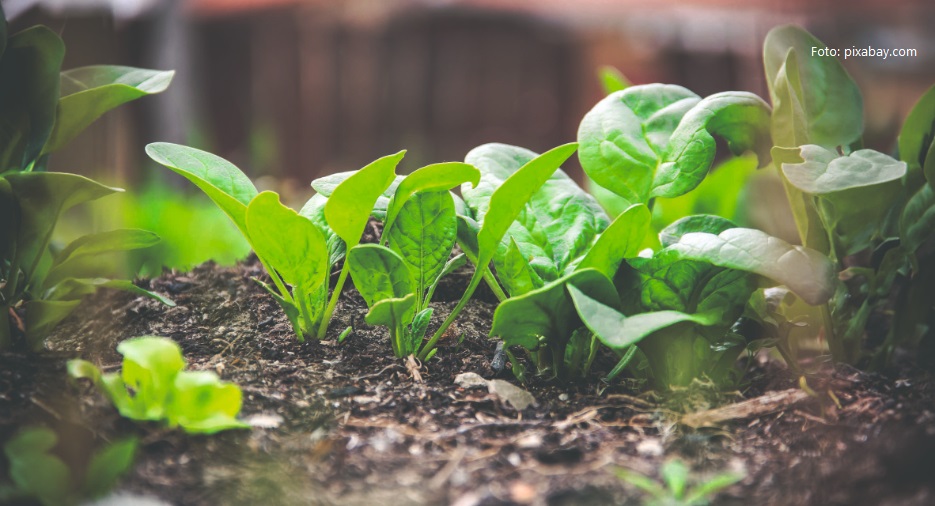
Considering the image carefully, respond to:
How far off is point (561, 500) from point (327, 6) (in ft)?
20.0

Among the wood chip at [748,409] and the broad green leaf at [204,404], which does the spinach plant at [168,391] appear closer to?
the broad green leaf at [204,404]

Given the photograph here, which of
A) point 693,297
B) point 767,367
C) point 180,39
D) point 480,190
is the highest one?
point 180,39

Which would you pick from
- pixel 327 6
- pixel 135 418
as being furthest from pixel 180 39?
pixel 135 418

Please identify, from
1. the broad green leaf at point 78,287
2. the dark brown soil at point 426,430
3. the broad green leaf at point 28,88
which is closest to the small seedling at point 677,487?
the dark brown soil at point 426,430

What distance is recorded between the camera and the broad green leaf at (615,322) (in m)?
1.01

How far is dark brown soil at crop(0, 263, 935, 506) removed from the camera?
92 cm

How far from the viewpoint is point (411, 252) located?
1314mm

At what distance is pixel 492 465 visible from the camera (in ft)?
3.26

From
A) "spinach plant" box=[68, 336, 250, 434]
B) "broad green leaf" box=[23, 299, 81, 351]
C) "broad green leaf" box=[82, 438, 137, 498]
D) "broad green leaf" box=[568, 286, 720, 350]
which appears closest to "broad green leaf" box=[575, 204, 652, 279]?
"broad green leaf" box=[568, 286, 720, 350]

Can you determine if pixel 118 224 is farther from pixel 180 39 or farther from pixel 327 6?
pixel 327 6

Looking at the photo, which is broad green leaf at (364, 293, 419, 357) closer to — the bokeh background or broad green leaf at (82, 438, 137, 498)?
broad green leaf at (82, 438, 137, 498)

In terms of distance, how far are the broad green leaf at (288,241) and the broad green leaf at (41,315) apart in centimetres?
35

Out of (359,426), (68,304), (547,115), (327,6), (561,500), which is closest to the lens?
(561,500)

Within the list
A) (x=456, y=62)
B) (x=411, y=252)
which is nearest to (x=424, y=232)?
(x=411, y=252)
